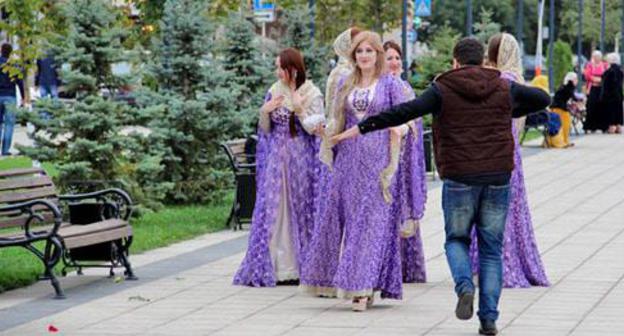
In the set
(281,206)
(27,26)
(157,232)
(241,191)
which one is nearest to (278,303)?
(281,206)

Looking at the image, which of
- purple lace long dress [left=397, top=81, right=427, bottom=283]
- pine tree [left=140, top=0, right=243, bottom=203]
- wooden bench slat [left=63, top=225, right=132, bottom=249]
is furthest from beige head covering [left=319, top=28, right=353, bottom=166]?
pine tree [left=140, top=0, right=243, bottom=203]

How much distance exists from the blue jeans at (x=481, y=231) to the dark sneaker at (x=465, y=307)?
0.14 metres

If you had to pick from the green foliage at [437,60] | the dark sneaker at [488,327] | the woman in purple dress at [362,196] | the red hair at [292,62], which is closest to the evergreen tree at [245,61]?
the green foliage at [437,60]

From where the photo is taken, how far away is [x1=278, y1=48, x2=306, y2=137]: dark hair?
13.0 meters

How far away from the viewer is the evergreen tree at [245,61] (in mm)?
21875

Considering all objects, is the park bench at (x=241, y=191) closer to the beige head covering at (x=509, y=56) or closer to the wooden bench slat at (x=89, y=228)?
the wooden bench slat at (x=89, y=228)

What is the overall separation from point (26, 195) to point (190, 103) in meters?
6.06

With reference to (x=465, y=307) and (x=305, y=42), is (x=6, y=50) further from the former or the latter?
(x=465, y=307)

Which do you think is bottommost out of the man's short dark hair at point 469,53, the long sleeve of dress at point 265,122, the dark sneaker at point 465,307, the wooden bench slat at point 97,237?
the dark sneaker at point 465,307

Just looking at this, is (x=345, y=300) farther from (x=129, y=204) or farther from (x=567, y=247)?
(x=567, y=247)

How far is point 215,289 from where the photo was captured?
40.9 feet

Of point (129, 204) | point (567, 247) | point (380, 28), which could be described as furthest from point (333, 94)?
point (380, 28)

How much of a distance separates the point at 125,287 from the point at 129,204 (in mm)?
904

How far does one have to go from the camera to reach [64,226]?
13070 millimetres
